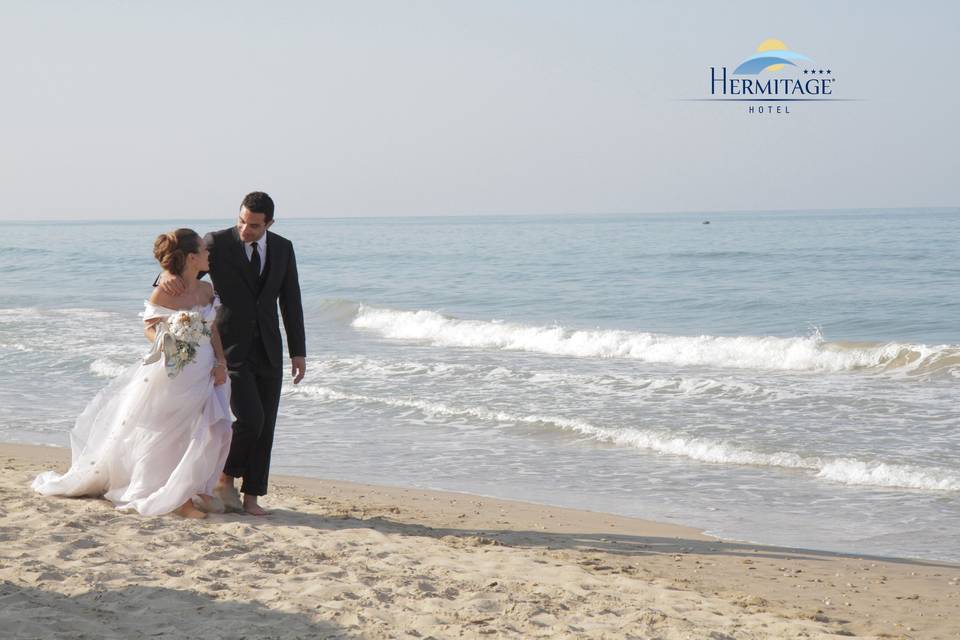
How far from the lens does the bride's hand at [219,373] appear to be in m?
5.96

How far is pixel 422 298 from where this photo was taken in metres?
28.9

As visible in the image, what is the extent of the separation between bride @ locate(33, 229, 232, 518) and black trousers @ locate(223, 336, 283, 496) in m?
0.10

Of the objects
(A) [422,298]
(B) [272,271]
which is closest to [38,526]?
(B) [272,271]

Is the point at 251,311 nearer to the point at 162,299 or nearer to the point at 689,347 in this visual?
the point at 162,299

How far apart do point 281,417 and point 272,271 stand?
539 cm

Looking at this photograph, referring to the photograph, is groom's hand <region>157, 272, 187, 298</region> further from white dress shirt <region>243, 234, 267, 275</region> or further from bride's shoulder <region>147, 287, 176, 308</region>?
white dress shirt <region>243, 234, 267, 275</region>

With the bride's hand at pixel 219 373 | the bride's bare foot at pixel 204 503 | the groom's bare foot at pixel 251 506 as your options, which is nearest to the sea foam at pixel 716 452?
the groom's bare foot at pixel 251 506

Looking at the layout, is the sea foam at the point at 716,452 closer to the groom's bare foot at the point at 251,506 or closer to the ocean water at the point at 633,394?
the ocean water at the point at 633,394

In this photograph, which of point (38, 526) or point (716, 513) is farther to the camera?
point (716, 513)

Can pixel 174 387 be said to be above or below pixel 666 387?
above

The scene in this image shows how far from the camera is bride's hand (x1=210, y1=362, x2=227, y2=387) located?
596 cm

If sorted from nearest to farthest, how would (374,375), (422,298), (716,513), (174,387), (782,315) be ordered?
(174,387), (716,513), (374,375), (782,315), (422,298)

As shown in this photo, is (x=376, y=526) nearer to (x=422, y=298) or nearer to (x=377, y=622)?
(x=377, y=622)

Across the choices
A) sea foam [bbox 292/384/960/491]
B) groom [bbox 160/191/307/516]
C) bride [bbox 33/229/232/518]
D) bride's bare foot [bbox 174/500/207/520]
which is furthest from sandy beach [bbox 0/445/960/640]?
sea foam [bbox 292/384/960/491]
